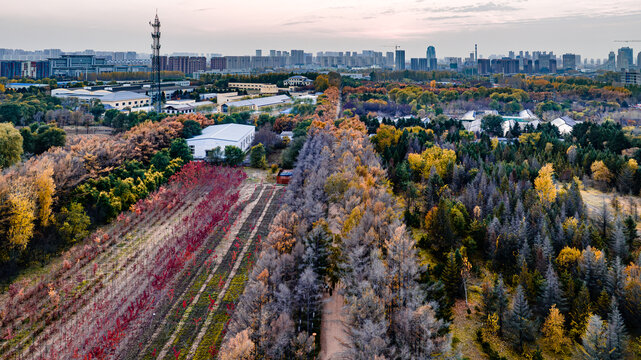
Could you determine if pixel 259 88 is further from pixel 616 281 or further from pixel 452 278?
pixel 616 281

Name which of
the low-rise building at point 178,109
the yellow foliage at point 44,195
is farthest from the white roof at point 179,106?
the yellow foliage at point 44,195

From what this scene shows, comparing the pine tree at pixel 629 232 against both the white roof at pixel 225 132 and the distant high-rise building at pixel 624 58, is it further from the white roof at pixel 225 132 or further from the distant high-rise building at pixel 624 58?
the distant high-rise building at pixel 624 58

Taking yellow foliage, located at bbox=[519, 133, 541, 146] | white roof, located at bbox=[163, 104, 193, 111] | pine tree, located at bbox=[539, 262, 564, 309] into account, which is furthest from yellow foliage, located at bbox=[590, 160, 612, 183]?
white roof, located at bbox=[163, 104, 193, 111]

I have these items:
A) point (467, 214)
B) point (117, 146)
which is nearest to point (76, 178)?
point (117, 146)

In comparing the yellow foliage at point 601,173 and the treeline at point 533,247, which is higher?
the yellow foliage at point 601,173

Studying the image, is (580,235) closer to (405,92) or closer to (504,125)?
(504,125)
